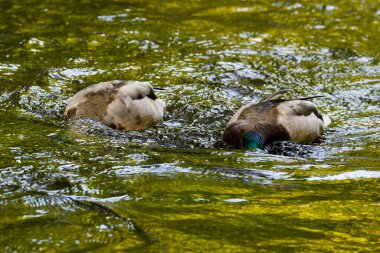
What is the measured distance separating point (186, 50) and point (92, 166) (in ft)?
16.0

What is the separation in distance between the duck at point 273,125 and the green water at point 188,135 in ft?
0.54

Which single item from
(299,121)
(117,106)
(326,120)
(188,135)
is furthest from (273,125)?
(117,106)

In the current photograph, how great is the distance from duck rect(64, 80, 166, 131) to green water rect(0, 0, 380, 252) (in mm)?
130

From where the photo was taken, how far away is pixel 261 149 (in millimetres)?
6645

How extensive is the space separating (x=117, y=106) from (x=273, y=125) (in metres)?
1.63

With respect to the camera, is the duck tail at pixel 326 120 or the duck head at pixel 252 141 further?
the duck tail at pixel 326 120

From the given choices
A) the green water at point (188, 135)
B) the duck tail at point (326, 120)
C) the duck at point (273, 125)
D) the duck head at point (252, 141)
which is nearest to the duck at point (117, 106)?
the green water at point (188, 135)

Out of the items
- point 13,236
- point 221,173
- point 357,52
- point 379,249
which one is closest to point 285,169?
point 221,173

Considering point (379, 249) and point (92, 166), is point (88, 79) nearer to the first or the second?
point (92, 166)

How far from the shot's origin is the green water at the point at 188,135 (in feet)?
14.3

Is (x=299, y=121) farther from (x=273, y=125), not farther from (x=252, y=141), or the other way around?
(x=252, y=141)

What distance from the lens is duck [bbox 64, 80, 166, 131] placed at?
23.9 feet

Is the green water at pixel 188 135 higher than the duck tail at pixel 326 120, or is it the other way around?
the green water at pixel 188 135

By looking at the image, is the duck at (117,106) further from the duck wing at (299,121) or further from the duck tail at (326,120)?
the duck tail at (326,120)
